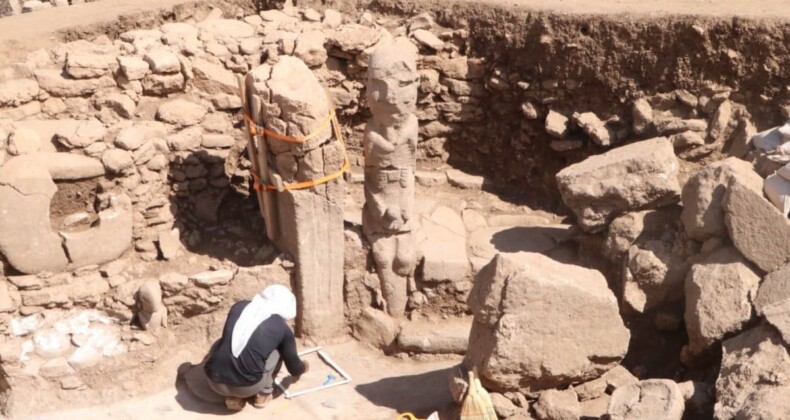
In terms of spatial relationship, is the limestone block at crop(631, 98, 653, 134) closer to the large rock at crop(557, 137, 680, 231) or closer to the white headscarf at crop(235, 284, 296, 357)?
the large rock at crop(557, 137, 680, 231)

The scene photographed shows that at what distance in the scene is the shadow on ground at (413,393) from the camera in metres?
8.59

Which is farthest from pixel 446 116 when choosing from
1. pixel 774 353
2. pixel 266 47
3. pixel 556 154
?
pixel 774 353

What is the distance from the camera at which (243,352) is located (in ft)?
27.1

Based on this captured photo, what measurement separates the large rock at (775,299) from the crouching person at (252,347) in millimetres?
3675

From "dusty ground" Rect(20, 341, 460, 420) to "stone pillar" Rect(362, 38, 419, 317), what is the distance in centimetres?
88

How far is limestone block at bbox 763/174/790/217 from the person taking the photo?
8.41 metres

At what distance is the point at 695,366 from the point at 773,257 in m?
1.09

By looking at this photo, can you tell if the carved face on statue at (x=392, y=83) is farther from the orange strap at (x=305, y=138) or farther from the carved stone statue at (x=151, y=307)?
the carved stone statue at (x=151, y=307)

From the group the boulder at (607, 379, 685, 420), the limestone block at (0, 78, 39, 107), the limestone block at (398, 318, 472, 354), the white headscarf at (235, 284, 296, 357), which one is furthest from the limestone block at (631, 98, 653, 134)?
the limestone block at (0, 78, 39, 107)

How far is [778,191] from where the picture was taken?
847cm

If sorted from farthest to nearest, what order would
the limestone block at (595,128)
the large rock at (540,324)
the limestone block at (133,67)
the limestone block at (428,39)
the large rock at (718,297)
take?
the limestone block at (428,39) → the limestone block at (595,128) → the limestone block at (133,67) → the large rock at (718,297) → the large rock at (540,324)

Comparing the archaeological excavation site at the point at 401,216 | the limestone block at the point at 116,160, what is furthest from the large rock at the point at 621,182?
the limestone block at the point at 116,160

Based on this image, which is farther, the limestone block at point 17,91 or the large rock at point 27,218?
the limestone block at point 17,91

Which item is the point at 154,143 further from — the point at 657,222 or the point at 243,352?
Answer: the point at 657,222
